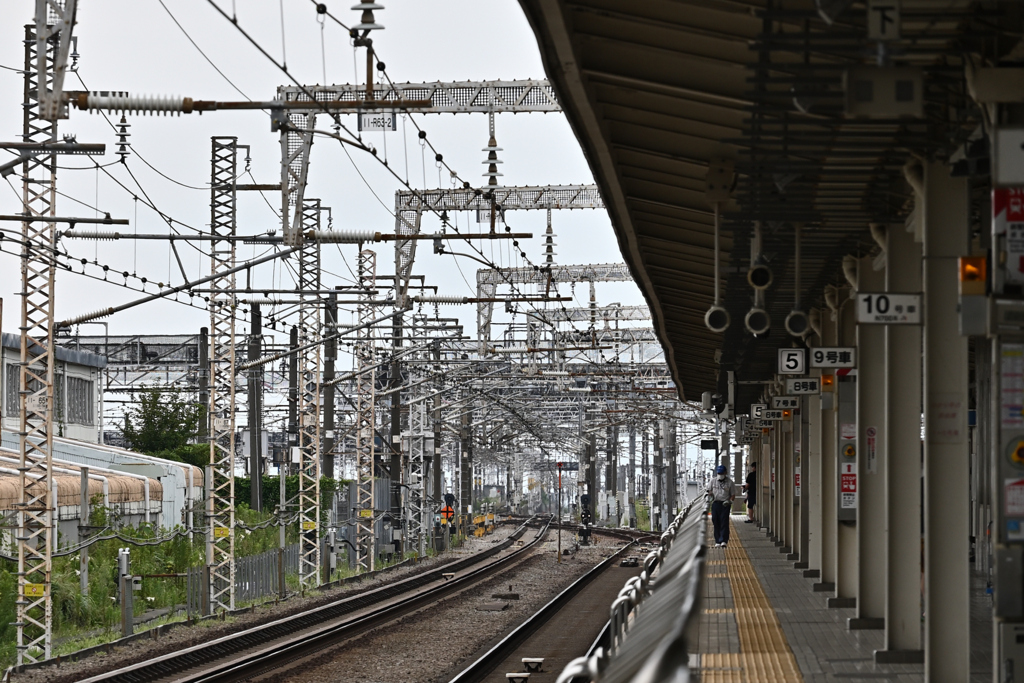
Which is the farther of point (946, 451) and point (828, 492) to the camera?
point (828, 492)

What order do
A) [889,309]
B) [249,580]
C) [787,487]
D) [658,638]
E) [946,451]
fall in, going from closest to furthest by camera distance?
[658,638], [946,451], [889,309], [787,487], [249,580]

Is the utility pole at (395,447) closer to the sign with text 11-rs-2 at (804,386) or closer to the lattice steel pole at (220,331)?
the lattice steel pole at (220,331)

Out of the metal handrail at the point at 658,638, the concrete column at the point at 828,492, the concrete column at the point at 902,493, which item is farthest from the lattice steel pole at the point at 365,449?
the metal handrail at the point at 658,638

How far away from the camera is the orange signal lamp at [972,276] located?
7836 mm

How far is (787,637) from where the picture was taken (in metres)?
13.2

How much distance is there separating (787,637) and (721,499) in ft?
34.2

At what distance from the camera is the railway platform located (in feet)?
35.7

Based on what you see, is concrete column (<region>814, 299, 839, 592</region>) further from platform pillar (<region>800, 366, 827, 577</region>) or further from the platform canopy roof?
the platform canopy roof

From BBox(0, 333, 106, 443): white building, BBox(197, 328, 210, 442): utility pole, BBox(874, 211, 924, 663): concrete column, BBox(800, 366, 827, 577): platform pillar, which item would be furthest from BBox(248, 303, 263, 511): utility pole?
BBox(874, 211, 924, 663): concrete column

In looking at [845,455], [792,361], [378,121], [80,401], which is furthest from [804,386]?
[80,401]

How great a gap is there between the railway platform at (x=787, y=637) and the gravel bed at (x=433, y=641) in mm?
4315

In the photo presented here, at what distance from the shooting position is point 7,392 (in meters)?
46.2

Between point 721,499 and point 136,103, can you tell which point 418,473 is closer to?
point 721,499

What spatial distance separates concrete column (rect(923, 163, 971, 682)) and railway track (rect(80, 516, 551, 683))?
10665mm
